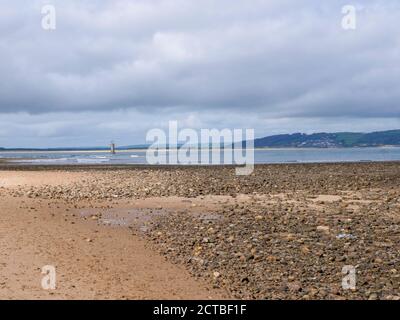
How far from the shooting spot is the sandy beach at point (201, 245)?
9.27 metres

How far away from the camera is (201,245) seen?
496 inches

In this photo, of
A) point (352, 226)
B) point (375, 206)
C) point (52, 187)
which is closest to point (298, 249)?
point (352, 226)

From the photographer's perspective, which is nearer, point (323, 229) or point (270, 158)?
point (323, 229)

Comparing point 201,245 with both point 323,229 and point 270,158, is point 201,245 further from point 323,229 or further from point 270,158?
point 270,158

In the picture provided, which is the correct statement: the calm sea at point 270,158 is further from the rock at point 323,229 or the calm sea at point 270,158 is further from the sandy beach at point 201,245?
the rock at point 323,229

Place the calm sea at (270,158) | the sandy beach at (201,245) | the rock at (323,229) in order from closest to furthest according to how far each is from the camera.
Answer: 1. the sandy beach at (201,245)
2. the rock at (323,229)
3. the calm sea at (270,158)

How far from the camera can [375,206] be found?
19.2 meters

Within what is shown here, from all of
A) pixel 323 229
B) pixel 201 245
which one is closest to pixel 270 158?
pixel 323 229

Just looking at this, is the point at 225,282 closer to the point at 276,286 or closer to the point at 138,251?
the point at 276,286

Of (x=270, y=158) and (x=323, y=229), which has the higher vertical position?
(x=270, y=158)

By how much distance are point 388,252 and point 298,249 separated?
2226 mm

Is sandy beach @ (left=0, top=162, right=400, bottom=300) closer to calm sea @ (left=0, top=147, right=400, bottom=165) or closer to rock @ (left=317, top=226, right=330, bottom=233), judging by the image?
rock @ (left=317, top=226, right=330, bottom=233)

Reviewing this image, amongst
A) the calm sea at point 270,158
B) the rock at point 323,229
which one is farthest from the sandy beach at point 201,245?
the calm sea at point 270,158

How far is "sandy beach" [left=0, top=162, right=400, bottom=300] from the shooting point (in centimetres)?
927
